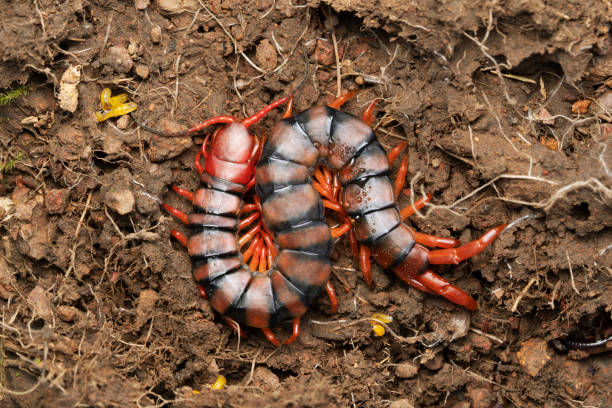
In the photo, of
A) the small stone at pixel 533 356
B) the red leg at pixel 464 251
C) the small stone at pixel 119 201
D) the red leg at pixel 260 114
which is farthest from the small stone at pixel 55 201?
the small stone at pixel 533 356

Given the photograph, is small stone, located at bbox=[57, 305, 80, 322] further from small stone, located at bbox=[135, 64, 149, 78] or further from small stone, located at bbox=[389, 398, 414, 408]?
small stone, located at bbox=[389, 398, 414, 408]

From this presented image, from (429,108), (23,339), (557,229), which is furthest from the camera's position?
(429,108)

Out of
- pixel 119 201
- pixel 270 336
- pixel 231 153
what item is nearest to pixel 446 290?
pixel 270 336

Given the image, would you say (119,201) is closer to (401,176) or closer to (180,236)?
(180,236)

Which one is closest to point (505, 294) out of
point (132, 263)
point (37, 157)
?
point (132, 263)

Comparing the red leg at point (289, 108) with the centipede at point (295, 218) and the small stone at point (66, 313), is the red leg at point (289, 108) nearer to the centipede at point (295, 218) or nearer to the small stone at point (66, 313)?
the centipede at point (295, 218)

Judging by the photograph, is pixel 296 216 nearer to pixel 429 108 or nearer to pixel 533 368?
pixel 429 108
